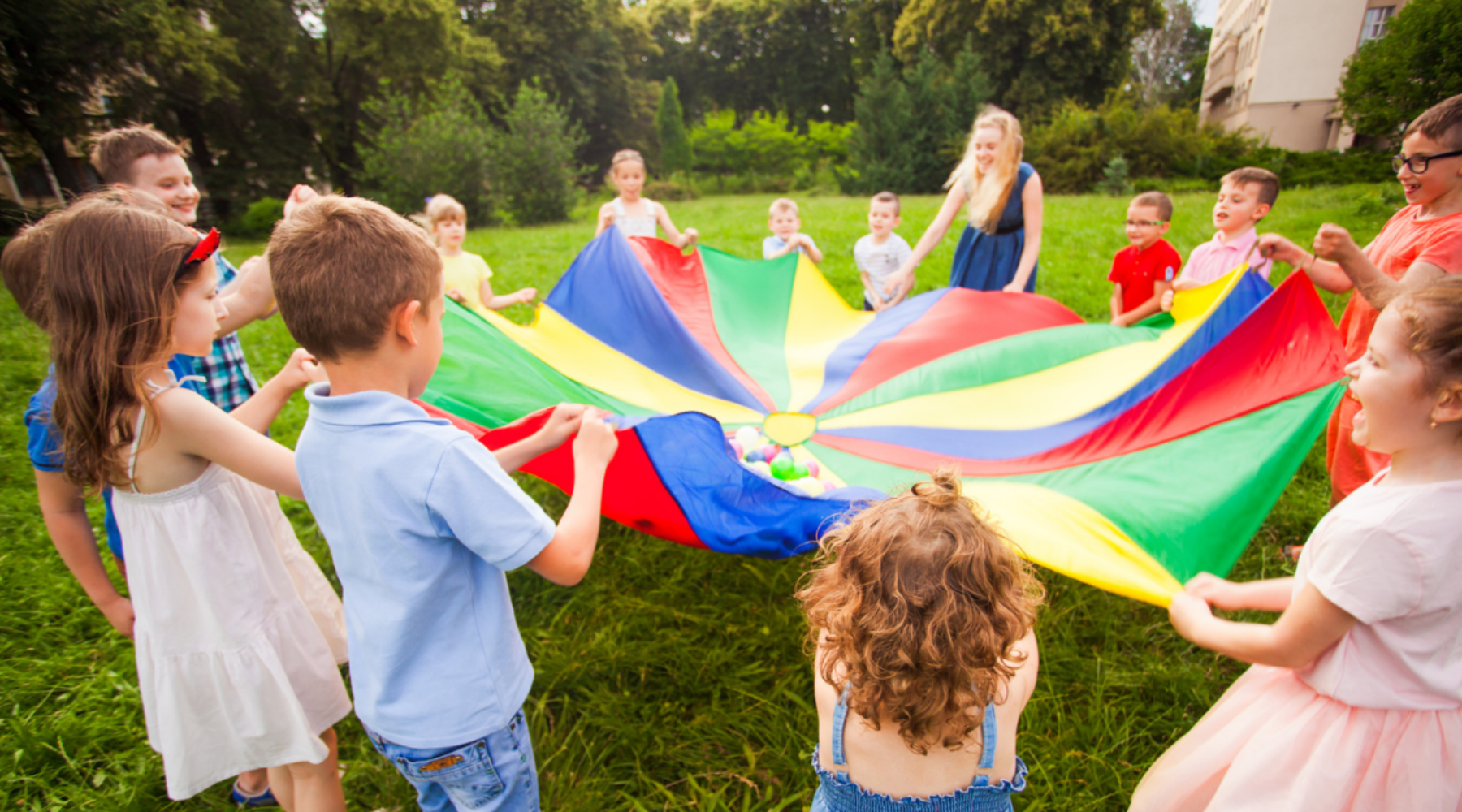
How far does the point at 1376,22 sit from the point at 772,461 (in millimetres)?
4693

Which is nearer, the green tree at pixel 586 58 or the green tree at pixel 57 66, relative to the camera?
the green tree at pixel 57 66

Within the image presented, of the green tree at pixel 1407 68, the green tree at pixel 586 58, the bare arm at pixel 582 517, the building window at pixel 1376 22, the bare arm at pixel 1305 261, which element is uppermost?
the green tree at pixel 586 58

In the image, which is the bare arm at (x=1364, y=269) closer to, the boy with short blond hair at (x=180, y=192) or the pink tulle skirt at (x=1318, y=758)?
the pink tulle skirt at (x=1318, y=758)

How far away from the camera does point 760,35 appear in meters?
27.9

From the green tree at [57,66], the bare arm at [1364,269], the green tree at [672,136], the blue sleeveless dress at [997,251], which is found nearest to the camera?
the bare arm at [1364,269]

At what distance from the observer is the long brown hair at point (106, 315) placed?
1181 mm

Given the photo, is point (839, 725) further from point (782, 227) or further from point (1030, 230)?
point (782, 227)

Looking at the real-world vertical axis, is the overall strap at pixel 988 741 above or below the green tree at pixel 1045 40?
below

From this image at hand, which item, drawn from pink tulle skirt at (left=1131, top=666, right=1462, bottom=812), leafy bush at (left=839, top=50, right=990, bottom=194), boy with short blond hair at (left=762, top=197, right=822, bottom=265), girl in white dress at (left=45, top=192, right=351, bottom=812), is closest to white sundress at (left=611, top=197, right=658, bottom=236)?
boy with short blond hair at (left=762, top=197, right=822, bottom=265)

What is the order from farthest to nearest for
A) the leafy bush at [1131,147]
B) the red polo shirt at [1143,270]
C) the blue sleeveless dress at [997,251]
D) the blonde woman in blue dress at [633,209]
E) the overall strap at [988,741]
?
the leafy bush at [1131,147], the blonde woman in blue dress at [633,209], the blue sleeveless dress at [997,251], the red polo shirt at [1143,270], the overall strap at [988,741]

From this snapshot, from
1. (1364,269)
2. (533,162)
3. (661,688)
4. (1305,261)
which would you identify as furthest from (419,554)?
(533,162)

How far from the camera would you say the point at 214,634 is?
1.35 metres

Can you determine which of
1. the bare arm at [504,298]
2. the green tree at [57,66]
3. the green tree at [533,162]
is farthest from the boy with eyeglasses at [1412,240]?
the green tree at [533,162]

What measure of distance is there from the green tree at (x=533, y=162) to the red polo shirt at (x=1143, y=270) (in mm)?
11750
